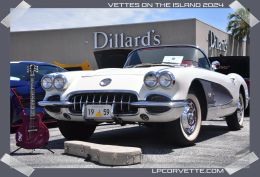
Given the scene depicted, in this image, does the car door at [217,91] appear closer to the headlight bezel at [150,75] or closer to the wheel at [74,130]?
the headlight bezel at [150,75]

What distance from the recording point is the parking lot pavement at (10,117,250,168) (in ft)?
12.7

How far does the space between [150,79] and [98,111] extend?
74cm

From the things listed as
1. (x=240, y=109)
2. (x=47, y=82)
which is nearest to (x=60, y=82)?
(x=47, y=82)

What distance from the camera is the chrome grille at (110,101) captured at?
14.8 feet

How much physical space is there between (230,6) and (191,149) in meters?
1.74

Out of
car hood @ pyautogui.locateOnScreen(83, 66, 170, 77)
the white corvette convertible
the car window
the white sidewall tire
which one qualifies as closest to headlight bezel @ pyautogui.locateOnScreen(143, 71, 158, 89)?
the white corvette convertible

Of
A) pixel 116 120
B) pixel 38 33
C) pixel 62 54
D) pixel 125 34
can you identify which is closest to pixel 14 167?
pixel 116 120

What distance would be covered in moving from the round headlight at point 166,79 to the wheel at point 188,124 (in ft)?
1.62

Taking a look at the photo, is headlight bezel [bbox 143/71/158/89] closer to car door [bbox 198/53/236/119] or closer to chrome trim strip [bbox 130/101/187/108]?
chrome trim strip [bbox 130/101/187/108]

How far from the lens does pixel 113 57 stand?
23.2 ft

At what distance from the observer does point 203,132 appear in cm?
619

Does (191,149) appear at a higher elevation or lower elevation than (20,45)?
lower

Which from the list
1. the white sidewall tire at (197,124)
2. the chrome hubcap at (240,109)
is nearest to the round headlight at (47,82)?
the white sidewall tire at (197,124)

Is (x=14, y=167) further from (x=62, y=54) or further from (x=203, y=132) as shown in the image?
(x=62, y=54)
